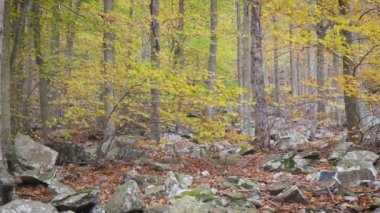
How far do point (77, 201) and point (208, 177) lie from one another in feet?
12.8

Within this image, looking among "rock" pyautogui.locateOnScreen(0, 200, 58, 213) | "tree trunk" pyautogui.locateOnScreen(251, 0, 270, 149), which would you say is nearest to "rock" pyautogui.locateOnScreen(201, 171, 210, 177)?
"tree trunk" pyautogui.locateOnScreen(251, 0, 270, 149)

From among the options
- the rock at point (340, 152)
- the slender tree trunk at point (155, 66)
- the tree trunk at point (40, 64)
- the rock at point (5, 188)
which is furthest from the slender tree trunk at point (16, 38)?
the rock at point (340, 152)

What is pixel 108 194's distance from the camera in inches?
302

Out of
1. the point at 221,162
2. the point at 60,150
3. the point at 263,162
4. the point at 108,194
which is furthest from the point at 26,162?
the point at 263,162

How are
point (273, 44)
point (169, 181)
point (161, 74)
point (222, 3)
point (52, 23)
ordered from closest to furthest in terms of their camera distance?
1. point (169, 181)
2. point (161, 74)
3. point (52, 23)
4. point (273, 44)
5. point (222, 3)

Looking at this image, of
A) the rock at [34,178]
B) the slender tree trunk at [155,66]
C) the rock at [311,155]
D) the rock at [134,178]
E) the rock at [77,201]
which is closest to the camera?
the rock at [77,201]

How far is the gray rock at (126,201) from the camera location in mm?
5930

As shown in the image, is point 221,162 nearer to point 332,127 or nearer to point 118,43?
point 118,43

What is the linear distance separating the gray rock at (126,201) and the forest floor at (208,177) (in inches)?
19.5

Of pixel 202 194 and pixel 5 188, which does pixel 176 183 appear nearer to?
pixel 202 194

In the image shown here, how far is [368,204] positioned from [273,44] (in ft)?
34.0

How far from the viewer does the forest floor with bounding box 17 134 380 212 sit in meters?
6.38

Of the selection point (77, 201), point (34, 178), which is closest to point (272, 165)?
point (34, 178)

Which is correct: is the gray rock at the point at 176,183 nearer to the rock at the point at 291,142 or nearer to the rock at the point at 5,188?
the rock at the point at 5,188
